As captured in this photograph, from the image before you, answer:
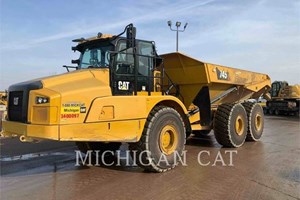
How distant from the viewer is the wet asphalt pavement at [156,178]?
522cm

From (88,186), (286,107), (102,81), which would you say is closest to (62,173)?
(88,186)

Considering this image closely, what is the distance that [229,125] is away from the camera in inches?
355

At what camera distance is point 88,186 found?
567 centimetres

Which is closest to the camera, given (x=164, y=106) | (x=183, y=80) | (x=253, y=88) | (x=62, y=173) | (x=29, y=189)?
(x=29, y=189)

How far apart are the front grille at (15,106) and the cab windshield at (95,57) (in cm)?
157

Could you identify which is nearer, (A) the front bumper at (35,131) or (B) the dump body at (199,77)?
(A) the front bumper at (35,131)

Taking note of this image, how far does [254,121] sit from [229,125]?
1.82 meters

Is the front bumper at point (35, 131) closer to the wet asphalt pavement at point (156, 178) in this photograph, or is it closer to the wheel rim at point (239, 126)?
the wet asphalt pavement at point (156, 178)

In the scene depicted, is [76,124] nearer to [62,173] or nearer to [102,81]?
[102,81]

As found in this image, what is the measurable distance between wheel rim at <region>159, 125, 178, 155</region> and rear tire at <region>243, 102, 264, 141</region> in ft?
13.0

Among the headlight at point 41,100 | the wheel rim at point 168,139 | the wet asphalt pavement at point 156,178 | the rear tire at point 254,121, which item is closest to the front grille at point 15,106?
the headlight at point 41,100

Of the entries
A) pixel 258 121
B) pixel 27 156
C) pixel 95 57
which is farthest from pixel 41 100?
pixel 258 121

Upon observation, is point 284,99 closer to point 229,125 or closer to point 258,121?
point 258,121

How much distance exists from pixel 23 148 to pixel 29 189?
430 centimetres
